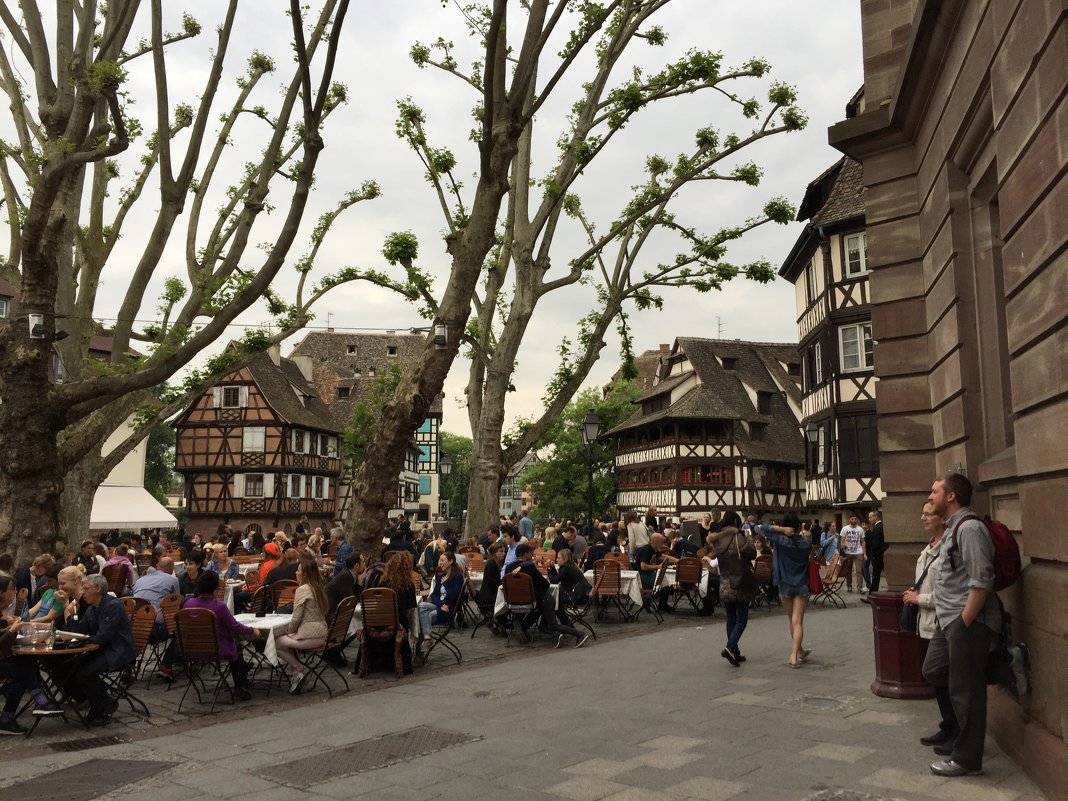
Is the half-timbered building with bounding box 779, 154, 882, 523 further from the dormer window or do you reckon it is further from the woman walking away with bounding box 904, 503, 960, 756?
the woman walking away with bounding box 904, 503, 960, 756

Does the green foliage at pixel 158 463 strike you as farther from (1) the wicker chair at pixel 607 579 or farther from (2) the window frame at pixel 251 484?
(1) the wicker chair at pixel 607 579

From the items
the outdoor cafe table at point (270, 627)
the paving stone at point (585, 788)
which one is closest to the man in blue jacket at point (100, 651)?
the outdoor cafe table at point (270, 627)

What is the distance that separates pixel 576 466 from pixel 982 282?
192 feet

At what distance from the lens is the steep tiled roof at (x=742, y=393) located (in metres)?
48.9

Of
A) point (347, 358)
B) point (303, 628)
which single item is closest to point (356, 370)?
point (347, 358)

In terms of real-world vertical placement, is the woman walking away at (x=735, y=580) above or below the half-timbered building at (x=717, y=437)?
below

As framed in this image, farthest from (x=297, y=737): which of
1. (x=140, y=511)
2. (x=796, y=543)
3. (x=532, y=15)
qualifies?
(x=140, y=511)

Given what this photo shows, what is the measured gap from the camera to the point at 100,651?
28.6ft

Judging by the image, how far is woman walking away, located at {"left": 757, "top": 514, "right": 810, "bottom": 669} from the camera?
10672 millimetres

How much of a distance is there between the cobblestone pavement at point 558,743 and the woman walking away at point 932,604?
0.17 metres

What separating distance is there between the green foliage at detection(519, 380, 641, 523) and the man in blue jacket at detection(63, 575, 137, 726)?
178 feet

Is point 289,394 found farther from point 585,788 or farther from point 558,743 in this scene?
point 585,788

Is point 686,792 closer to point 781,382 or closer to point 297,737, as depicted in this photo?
point 297,737

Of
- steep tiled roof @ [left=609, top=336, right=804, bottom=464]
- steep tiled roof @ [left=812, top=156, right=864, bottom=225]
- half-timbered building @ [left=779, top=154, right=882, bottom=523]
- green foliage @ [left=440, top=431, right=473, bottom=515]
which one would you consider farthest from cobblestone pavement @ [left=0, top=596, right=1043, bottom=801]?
green foliage @ [left=440, top=431, right=473, bottom=515]
